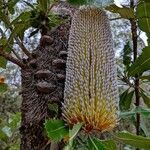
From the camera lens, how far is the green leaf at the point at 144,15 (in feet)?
5.58

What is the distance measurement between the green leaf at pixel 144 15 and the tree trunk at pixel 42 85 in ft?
0.95

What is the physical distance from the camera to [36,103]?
5.38ft

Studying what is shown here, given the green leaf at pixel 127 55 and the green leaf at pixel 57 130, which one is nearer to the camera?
the green leaf at pixel 57 130

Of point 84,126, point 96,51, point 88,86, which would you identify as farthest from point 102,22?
point 84,126

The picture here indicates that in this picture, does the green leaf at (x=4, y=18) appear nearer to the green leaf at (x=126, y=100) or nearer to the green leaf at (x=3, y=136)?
the green leaf at (x=126, y=100)

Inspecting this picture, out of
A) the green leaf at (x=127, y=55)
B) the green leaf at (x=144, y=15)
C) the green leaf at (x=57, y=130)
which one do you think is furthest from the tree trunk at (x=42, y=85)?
the green leaf at (x=127, y=55)

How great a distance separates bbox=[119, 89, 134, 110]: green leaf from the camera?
7.34 ft

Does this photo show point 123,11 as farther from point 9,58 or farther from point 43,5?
point 9,58

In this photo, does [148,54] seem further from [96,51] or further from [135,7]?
[96,51]

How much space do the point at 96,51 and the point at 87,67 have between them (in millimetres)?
63

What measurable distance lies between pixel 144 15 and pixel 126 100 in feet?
2.05

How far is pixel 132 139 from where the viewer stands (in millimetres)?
1523

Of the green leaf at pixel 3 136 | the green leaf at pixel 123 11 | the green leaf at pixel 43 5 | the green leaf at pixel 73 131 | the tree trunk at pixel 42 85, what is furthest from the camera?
the green leaf at pixel 3 136

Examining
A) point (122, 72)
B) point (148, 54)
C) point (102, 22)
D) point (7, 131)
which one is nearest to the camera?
point (102, 22)
